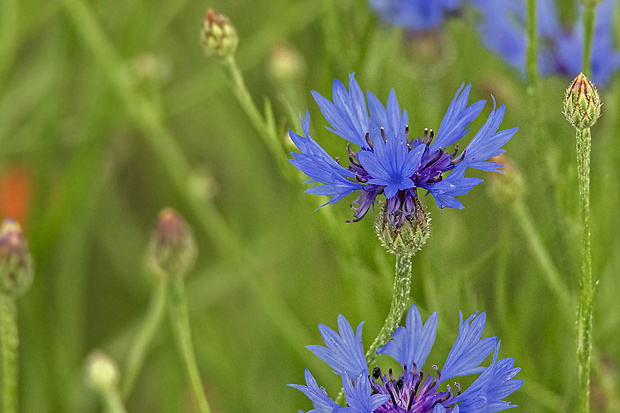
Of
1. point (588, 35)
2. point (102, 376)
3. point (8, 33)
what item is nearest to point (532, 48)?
point (588, 35)

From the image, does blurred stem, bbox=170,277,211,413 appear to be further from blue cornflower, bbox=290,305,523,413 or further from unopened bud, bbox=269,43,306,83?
unopened bud, bbox=269,43,306,83

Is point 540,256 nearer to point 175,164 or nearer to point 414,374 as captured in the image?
point 414,374

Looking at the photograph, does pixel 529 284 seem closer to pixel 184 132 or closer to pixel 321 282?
pixel 321 282

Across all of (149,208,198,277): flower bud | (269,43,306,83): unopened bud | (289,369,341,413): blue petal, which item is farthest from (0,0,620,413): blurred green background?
(289,369,341,413): blue petal

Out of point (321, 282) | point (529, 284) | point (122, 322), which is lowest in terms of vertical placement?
point (529, 284)

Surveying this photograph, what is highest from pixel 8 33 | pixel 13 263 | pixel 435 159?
pixel 8 33

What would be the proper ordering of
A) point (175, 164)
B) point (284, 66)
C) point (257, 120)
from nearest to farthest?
point (257, 120), point (284, 66), point (175, 164)

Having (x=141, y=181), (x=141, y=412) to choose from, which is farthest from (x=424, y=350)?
(x=141, y=181)
